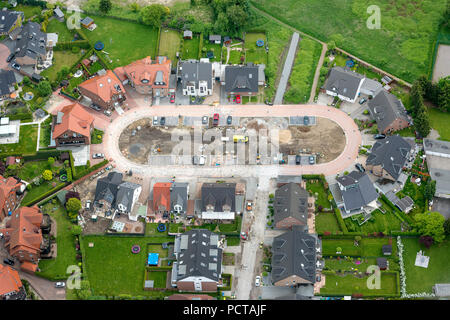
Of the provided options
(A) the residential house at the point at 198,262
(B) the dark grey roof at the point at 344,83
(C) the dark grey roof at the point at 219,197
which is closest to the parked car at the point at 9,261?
(A) the residential house at the point at 198,262

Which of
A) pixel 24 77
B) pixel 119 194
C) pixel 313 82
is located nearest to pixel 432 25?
pixel 313 82

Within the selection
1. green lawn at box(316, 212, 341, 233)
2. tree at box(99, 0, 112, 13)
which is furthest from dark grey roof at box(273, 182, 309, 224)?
tree at box(99, 0, 112, 13)

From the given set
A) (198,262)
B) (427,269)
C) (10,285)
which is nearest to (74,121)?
(10,285)

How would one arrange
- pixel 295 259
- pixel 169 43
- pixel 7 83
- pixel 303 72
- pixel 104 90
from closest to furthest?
1. pixel 295 259
2. pixel 104 90
3. pixel 7 83
4. pixel 303 72
5. pixel 169 43

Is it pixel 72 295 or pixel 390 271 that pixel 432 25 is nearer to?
pixel 390 271

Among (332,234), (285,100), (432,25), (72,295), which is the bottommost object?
(72,295)

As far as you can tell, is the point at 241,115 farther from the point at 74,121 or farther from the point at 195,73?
the point at 74,121

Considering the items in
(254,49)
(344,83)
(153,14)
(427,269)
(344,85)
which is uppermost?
(153,14)
